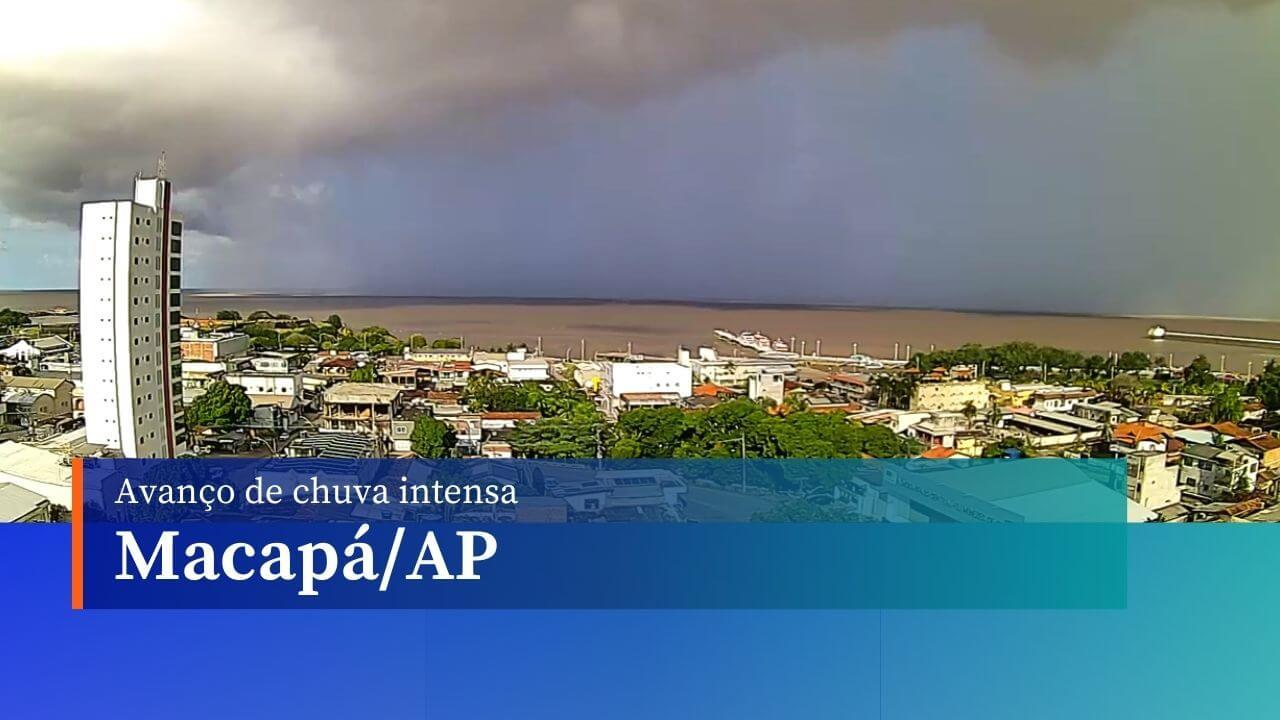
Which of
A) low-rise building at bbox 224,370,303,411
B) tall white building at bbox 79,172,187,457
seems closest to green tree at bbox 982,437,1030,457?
→ low-rise building at bbox 224,370,303,411

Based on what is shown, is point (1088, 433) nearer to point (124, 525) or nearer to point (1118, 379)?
point (1118, 379)

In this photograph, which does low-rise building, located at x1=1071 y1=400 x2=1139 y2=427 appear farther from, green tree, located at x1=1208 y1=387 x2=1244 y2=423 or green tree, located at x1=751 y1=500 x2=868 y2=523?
green tree, located at x1=751 y1=500 x2=868 y2=523

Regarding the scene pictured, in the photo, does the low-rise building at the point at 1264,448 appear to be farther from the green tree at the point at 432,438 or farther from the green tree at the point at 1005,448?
the green tree at the point at 432,438

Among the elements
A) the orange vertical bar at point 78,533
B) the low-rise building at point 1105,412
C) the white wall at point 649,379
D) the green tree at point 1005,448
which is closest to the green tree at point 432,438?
the white wall at point 649,379

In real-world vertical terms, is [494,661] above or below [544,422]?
below

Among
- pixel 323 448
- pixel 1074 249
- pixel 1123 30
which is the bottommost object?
→ pixel 323 448

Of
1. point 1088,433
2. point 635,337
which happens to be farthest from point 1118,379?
point 635,337
